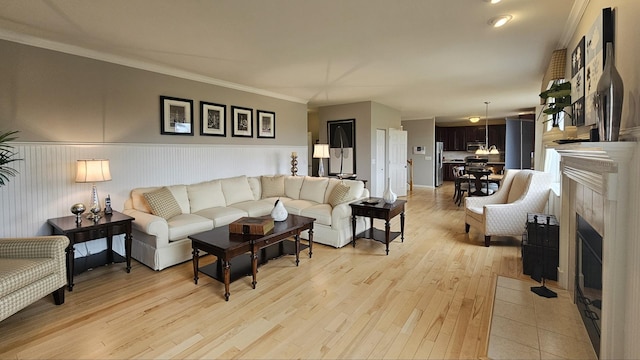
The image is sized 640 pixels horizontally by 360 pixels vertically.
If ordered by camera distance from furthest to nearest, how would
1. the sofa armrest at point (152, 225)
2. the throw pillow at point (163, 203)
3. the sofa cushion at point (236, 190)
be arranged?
the sofa cushion at point (236, 190) < the throw pillow at point (163, 203) < the sofa armrest at point (152, 225)

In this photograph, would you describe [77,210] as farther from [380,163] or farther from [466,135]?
[466,135]

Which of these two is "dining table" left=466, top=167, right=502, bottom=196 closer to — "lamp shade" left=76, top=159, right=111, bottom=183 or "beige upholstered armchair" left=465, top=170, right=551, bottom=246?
"beige upholstered armchair" left=465, top=170, right=551, bottom=246

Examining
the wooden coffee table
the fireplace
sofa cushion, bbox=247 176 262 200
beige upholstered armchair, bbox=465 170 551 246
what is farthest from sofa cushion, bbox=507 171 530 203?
sofa cushion, bbox=247 176 262 200

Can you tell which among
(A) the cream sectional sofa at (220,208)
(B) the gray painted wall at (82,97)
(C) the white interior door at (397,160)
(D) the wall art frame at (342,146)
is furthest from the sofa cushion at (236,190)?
(C) the white interior door at (397,160)

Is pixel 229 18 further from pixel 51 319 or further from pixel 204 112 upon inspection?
pixel 51 319

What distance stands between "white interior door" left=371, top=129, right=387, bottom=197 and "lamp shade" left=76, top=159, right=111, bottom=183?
18.0 feet

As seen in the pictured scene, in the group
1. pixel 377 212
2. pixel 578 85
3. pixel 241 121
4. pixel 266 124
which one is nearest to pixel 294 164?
pixel 266 124

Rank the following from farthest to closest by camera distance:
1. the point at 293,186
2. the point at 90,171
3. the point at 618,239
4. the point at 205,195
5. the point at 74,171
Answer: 1. the point at 293,186
2. the point at 205,195
3. the point at 74,171
4. the point at 90,171
5. the point at 618,239

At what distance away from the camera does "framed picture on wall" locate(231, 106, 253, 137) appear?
17.3ft

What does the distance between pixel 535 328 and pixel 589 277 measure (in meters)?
0.52

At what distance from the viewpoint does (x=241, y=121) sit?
542 cm

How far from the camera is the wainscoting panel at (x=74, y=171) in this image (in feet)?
10.2

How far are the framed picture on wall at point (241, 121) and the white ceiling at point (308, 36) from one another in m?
0.49

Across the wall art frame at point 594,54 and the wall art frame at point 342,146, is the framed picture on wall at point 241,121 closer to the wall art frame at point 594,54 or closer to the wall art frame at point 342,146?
the wall art frame at point 342,146
